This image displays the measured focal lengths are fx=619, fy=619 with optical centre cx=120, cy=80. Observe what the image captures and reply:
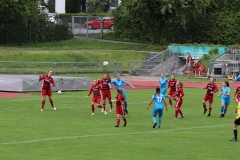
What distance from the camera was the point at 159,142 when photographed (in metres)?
22.9

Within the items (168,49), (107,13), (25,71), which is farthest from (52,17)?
(25,71)

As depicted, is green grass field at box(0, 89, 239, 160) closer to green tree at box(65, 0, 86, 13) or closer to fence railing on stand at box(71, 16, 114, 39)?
fence railing on stand at box(71, 16, 114, 39)

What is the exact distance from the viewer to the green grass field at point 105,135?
2023cm

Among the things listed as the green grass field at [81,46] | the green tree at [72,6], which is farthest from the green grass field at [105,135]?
the green tree at [72,6]

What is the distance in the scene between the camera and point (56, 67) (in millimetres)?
54812

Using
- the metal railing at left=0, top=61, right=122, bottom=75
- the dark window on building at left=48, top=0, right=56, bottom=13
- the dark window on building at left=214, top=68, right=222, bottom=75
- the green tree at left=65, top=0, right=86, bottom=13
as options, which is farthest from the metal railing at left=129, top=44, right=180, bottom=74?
the dark window on building at left=48, top=0, right=56, bottom=13

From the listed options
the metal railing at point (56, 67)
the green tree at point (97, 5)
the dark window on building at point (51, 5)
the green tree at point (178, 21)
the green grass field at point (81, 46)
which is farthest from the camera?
the dark window on building at point (51, 5)

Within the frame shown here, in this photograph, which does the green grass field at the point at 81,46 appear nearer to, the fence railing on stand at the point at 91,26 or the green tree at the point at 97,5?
the fence railing on stand at the point at 91,26

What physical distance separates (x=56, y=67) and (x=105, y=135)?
31029mm

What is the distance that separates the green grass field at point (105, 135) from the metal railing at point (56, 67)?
55.9 ft

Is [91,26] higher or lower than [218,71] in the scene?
higher

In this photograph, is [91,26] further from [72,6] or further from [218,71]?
[218,71]

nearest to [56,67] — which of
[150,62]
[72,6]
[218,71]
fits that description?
[150,62]

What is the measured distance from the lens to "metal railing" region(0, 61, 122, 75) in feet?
175
